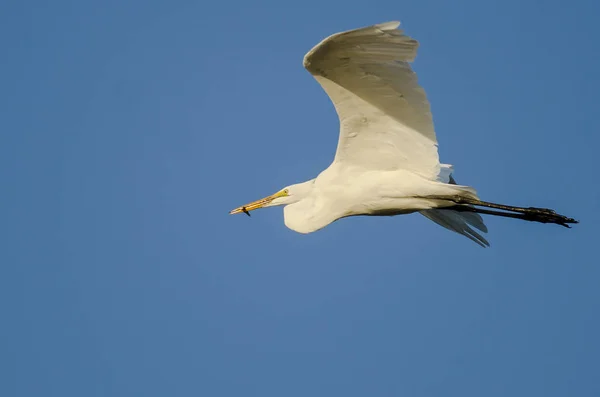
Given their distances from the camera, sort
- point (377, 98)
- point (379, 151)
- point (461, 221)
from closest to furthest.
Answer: point (377, 98)
point (379, 151)
point (461, 221)

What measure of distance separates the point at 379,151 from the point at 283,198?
215 centimetres

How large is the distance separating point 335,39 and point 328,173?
2555 millimetres

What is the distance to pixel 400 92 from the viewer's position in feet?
35.4

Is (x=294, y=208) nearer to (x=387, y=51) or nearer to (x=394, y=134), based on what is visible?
(x=394, y=134)

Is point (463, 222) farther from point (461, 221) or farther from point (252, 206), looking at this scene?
point (252, 206)

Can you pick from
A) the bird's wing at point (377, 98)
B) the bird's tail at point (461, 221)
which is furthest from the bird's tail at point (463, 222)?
the bird's wing at point (377, 98)

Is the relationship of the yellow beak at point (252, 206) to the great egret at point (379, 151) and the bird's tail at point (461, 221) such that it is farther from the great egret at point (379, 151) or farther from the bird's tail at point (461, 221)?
the bird's tail at point (461, 221)

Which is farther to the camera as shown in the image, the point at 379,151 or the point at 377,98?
the point at 379,151

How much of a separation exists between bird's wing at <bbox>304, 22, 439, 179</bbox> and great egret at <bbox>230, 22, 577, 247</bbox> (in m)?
0.01

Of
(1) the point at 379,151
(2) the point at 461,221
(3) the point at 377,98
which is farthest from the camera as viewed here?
(2) the point at 461,221

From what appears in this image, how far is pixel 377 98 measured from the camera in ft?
36.1

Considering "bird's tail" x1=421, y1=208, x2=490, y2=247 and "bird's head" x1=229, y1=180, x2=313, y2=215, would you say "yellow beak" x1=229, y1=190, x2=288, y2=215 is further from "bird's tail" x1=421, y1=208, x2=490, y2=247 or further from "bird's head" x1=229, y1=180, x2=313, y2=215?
"bird's tail" x1=421, y1=208, x2=490, y2=247

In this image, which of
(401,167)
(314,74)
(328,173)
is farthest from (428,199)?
(314,74)

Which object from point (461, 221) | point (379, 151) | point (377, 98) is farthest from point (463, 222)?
point (377, 98)
